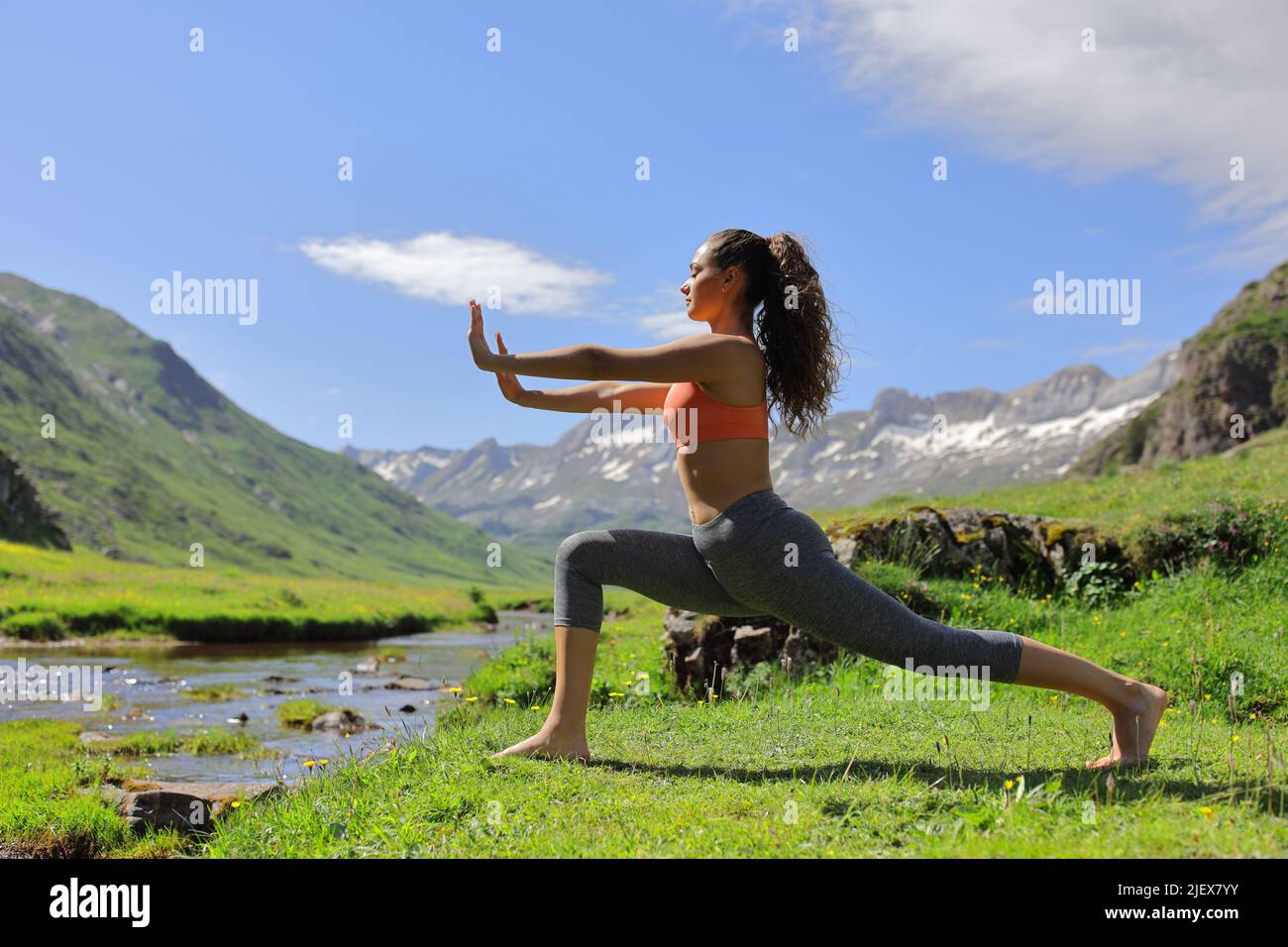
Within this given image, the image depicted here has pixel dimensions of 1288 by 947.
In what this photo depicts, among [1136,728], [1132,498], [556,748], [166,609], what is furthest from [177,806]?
[166,609]

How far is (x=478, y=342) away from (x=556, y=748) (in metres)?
2.51

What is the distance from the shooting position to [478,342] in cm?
544

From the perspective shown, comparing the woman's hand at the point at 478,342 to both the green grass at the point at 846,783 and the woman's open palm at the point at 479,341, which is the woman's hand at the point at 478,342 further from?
the green grass at the point at 846,783

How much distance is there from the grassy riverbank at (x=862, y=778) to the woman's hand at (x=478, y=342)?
2.35 metres

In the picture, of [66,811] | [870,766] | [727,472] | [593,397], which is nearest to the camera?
[727,472]

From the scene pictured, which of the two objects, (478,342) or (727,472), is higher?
(478,342)

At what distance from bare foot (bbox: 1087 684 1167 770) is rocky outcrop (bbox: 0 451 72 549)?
89.7m

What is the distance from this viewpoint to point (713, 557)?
5.39 metres

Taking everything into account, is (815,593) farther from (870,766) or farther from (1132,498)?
(1132,498)

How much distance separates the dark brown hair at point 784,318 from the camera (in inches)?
222

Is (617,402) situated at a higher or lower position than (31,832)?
higher
